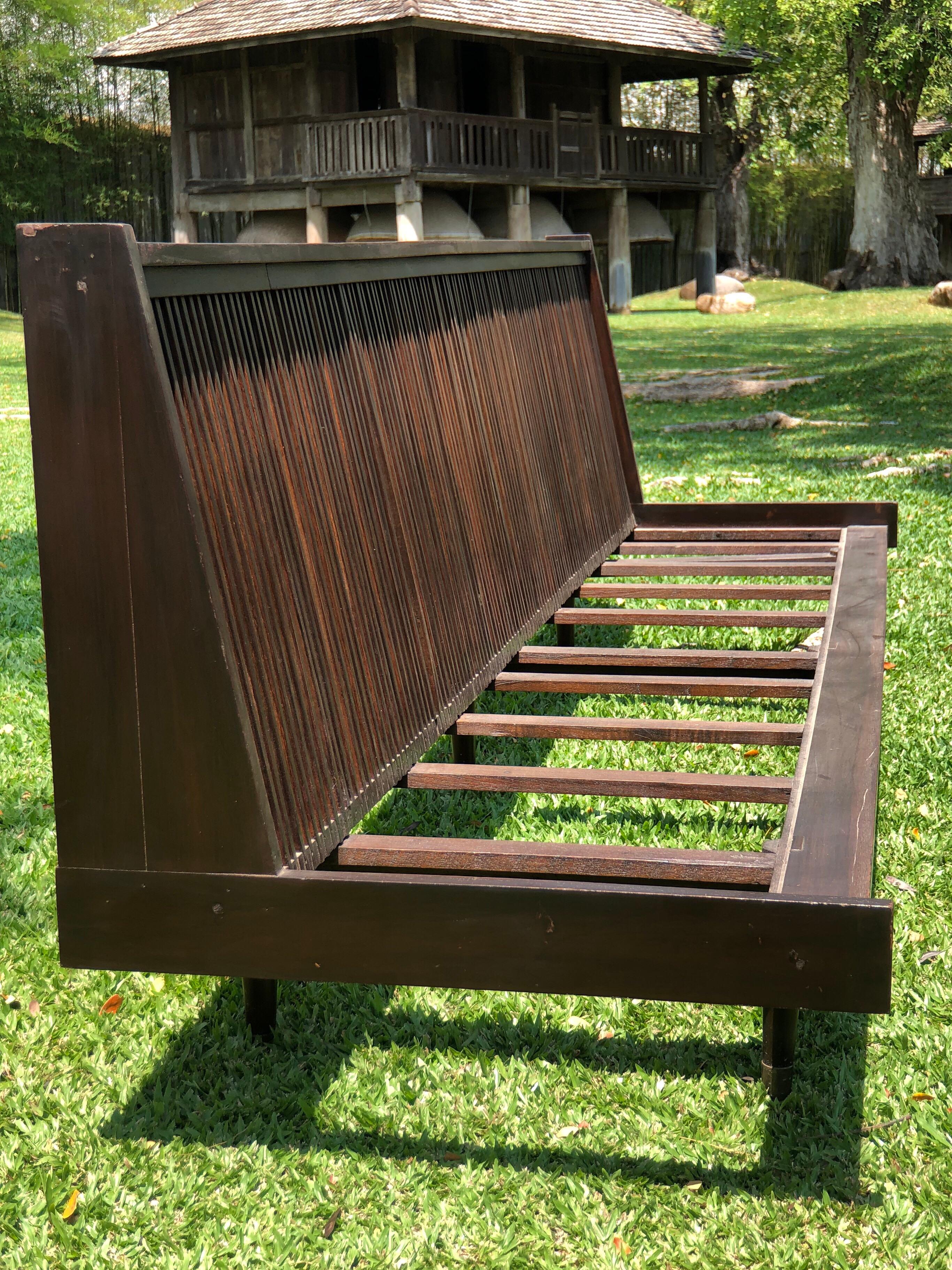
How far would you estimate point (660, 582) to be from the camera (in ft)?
21.3

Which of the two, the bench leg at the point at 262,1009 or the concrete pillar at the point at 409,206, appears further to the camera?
the concrete pillar at the point at 409,206

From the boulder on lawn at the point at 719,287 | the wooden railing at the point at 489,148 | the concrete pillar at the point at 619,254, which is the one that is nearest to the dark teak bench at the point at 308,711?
the wooden railing at the point at 489,148

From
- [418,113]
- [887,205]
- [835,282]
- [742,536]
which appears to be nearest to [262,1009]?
[742,536]

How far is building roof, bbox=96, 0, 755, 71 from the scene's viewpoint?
21.1m

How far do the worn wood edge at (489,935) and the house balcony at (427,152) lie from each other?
21124mm

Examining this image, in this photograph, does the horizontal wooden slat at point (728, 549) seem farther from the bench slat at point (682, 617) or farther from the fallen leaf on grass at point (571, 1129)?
the fallen leaf on grass at point (571, 1129)

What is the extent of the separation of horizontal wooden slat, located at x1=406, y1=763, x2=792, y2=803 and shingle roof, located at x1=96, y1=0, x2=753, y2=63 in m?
20.2

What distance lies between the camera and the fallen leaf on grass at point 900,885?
315cm

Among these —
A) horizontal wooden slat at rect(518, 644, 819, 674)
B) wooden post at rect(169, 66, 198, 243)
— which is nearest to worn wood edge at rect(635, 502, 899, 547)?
horizontal wooden slat at rect(518, 644, 819, 674)

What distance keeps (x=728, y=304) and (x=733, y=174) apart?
9.42 m

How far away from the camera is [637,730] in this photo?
3.07 m

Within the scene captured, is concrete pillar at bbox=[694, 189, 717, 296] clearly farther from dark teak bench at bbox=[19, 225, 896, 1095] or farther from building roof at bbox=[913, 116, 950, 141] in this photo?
dark teak bench at bbox=[19, 225, 896, 1095]

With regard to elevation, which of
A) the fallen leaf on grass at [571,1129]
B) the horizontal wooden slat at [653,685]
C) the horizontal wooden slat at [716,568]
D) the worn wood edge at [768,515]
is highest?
the worn wood edge at [768,515]

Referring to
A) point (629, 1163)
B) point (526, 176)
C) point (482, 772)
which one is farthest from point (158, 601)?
point (526, 176)
